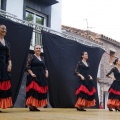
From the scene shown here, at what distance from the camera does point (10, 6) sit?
8945mm

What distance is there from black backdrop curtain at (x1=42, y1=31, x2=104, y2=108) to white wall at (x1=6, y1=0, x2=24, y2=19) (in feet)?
5.34

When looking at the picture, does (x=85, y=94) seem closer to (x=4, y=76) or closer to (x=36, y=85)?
(x=36, y=85)

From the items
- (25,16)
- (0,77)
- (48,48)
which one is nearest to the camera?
(0,77)

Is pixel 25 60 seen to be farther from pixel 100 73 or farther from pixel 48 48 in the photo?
pixel 100 73

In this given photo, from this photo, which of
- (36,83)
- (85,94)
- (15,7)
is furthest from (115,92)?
(15,7)

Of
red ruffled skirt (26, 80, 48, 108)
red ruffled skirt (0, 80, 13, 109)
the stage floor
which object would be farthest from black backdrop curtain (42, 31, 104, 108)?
red ruffled skirt (0, 80, 13, 109)

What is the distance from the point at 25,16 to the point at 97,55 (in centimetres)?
266

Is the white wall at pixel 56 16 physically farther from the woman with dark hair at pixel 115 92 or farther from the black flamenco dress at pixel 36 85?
the black flamenco dress at pixel 36 85

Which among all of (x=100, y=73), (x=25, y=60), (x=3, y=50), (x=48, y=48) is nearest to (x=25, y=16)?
(x=48, y=48)

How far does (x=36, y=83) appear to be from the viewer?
18.7ft

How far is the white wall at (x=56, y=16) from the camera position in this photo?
10.7 m

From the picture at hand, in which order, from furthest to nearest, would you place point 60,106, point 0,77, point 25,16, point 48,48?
1. point 25,16
2. point 60,106
3. point 48,48
4. point 0,77

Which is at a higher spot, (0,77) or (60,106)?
(0,77)

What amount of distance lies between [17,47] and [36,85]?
1.69 meters
